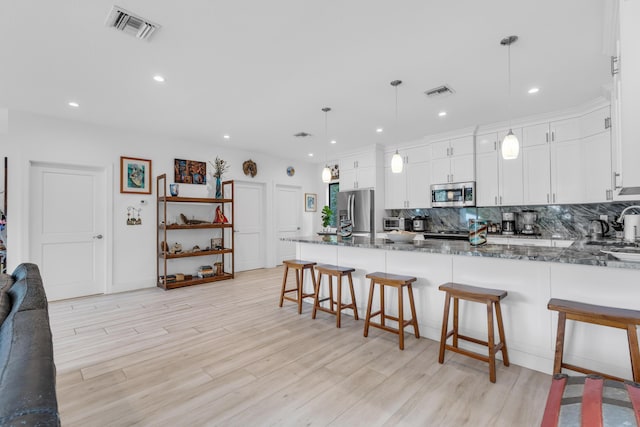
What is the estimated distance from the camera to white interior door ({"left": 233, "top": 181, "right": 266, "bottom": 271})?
6.40 metres

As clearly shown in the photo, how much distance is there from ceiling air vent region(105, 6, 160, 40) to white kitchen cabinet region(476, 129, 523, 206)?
4662mm

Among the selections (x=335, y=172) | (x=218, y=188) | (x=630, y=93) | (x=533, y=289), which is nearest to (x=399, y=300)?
(x=533, y=289)

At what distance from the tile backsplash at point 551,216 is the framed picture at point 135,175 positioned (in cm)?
508

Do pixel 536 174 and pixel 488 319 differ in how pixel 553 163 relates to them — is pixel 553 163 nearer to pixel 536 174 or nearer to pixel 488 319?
pixel 536 174

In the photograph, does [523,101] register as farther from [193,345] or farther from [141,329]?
[141,329]

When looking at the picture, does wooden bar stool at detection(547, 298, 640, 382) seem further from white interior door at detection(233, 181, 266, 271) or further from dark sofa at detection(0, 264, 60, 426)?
white interior door at detection(233, 181, 266, 271)

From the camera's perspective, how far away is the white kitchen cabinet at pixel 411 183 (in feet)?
18.5

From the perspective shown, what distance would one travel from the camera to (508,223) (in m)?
4.87

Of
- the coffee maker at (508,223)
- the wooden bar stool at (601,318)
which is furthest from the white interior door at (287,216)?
the wooden bar stool at (601,318)

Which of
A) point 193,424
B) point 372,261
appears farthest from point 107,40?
point 372,261

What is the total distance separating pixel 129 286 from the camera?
4.89 m

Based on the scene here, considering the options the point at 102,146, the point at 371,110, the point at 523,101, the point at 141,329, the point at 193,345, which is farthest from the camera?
the point at 102,146

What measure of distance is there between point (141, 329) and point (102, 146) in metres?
3.01

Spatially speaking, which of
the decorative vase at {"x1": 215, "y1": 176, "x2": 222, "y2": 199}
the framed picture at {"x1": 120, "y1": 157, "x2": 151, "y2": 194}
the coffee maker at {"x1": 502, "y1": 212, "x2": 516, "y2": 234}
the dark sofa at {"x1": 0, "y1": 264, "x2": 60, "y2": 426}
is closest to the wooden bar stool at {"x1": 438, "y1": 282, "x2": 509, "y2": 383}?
the dark sofa at {"x1": 0, "y1": 264, "x2": 60, "y2": 426}
